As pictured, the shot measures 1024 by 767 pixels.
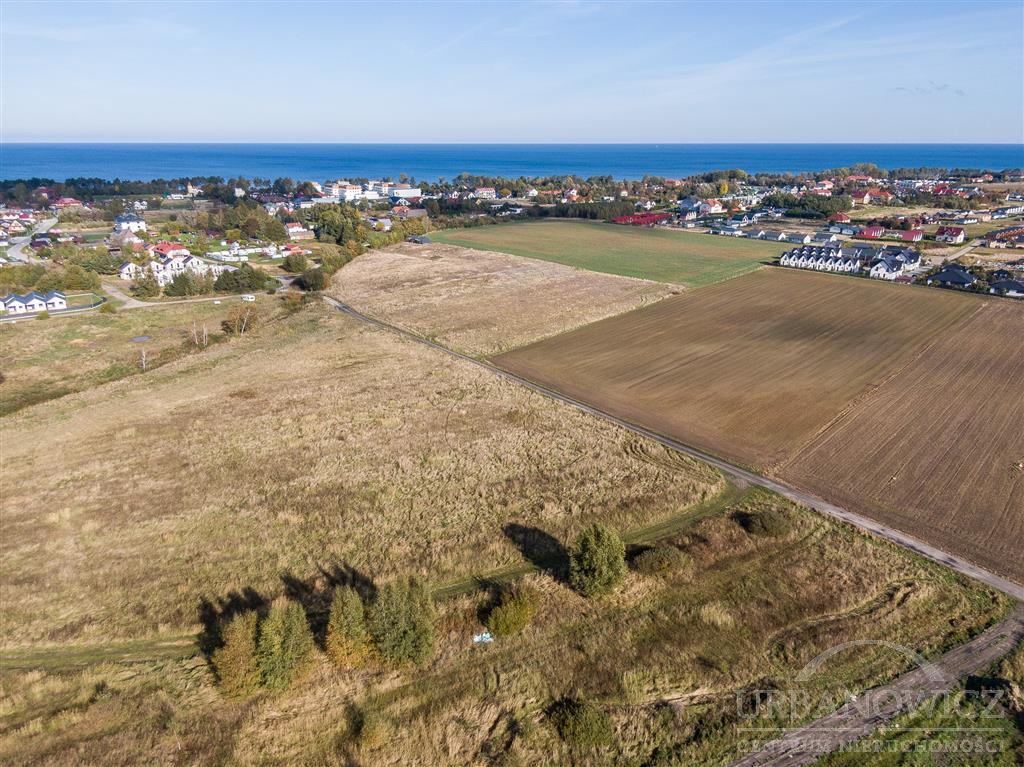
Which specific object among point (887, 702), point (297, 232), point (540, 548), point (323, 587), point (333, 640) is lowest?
point (887, 702)

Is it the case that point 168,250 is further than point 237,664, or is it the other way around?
point 168,250

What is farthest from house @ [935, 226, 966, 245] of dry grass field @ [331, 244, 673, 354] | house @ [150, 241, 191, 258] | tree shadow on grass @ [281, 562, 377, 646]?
house @ [150, 241, 191, 258]

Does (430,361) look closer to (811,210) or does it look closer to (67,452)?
(67,452)

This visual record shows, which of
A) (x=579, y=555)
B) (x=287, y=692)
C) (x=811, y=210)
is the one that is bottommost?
(x=287, y=692)

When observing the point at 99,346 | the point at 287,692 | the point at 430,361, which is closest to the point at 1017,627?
the point at 287,692

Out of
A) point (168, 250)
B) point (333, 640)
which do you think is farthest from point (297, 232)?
point (333, 640)

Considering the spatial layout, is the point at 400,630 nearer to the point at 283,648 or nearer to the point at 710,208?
the point at 283,648
